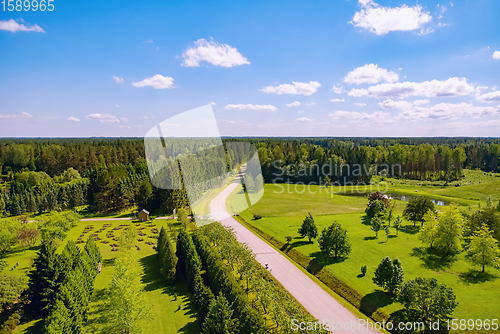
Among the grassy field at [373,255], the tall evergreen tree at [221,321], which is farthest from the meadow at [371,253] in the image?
the tall evergreen tree at [221,321]

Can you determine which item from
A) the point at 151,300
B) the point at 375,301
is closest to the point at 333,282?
the point at 375,301

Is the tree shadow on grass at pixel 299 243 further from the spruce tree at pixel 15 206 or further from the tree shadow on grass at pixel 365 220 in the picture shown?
the spruce tree at pixel 15 206

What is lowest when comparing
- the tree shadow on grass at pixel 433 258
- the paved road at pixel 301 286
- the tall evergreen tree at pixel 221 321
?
the paved road at pixel 301 286

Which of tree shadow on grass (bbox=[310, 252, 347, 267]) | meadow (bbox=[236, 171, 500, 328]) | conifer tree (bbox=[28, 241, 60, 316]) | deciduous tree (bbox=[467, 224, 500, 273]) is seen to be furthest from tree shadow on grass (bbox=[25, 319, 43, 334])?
deciduous tree (bbox=[467, 224, 500, 273])

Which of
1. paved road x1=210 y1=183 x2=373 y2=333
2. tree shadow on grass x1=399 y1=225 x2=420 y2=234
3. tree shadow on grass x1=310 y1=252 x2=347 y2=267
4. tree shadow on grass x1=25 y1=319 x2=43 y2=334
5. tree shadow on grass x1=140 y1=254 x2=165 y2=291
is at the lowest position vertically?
tree shadow on grass x1=25 y1=319 x2=43 y2=334

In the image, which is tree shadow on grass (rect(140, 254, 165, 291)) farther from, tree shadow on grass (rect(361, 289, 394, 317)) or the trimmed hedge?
tree shadow on grass (rect(361, 289, 394, 317))

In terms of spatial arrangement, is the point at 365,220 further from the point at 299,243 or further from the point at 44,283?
the point at 44,283
